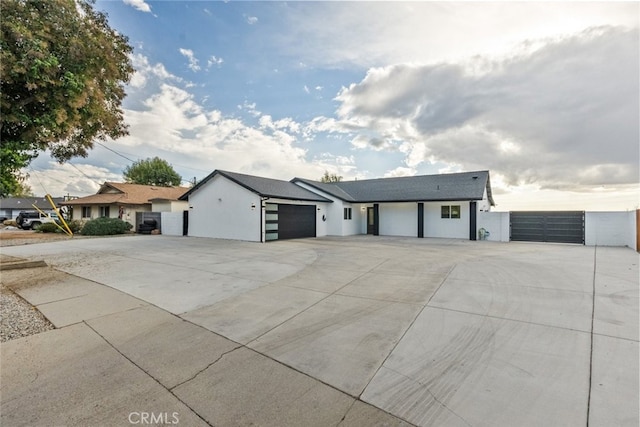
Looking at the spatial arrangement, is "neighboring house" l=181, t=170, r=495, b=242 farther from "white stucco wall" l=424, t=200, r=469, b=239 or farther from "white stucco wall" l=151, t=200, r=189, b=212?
"white stucco wall" l=151, t=200, r=189, b=212

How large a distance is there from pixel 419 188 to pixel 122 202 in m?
24.1

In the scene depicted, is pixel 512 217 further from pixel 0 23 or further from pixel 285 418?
pixel 0 23

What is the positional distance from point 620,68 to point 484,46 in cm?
451

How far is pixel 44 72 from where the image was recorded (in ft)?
18.3

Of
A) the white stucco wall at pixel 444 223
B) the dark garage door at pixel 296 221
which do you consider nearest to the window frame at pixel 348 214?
the dark garage door at pixel 296 221

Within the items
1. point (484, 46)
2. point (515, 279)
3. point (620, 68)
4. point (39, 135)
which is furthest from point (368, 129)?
point (39, 135)

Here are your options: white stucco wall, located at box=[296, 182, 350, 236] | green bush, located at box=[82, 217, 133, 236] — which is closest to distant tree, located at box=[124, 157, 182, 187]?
green bush, located at box=[82, 217, 133, 236]

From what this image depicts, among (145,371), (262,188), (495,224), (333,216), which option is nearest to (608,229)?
(495,224)

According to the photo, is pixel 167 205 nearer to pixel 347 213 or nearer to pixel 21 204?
pixel 347 213

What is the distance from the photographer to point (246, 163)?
24.1 metres

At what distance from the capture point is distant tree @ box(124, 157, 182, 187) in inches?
1565

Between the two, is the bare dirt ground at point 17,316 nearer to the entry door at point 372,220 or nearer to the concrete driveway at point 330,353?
the concrete driveway at point 330,353

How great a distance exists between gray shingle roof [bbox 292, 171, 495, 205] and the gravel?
637 inches

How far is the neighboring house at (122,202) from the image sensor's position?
23.3m
